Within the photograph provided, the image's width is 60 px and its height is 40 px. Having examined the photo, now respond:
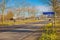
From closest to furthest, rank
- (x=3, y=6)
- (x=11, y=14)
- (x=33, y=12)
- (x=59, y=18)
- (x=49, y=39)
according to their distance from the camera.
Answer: (x=59, y=18) < (x=49, y=39) < (x=3, y=6) < (x=11, y=14) < (x=33, y=12)

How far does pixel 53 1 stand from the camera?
821 inches

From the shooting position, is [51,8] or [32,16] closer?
[51,8]

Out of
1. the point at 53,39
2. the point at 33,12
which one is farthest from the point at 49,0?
the point at 33,12

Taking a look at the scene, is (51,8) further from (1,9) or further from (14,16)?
(14,16)

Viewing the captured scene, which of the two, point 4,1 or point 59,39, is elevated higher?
point 4,1

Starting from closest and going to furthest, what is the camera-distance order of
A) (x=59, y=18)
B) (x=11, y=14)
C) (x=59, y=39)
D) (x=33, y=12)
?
(x=59, y=18), (x=59, y=39), (x=11, y=14), (x=33, y=12)

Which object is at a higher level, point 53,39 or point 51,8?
point 51,8

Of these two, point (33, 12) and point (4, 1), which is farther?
point (33, 12)

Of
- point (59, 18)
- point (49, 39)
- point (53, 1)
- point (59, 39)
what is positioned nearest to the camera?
point (59, 18)

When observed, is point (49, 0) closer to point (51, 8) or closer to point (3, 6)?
point (51, 8)

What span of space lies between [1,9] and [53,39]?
134 ft

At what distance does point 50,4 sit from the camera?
21.9 meters

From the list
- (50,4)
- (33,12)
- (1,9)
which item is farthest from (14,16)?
(50,4)

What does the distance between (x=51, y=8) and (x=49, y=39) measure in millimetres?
8709
